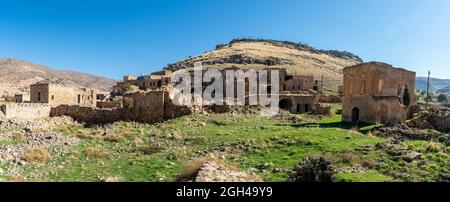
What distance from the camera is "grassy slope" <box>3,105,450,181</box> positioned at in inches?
466

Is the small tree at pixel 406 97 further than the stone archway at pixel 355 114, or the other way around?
the small tree at pixel 406 97

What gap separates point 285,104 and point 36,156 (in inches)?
974

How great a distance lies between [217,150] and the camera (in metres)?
15.6

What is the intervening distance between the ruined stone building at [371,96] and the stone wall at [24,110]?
21.4m

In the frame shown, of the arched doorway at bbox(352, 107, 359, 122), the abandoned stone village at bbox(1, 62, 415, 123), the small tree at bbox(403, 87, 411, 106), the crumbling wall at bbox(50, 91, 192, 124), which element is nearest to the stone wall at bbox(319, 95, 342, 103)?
the small tree at bbox(403, 87, 411, 106)

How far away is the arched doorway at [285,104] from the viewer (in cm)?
3394

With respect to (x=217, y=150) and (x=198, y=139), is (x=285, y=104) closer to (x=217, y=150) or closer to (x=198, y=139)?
(x=198, y=139)

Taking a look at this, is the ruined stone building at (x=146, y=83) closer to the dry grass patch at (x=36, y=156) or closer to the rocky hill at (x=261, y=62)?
the rocky hill at (x=261, y=62)

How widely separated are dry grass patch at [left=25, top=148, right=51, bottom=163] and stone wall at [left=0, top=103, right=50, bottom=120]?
8783 mm

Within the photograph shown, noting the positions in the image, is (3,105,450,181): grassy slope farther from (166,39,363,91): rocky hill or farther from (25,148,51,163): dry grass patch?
(166,39,363,91): rocky hill
